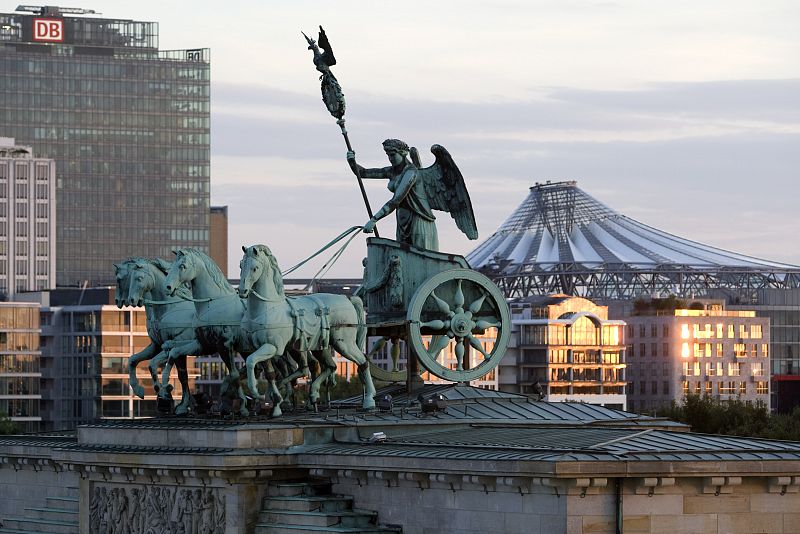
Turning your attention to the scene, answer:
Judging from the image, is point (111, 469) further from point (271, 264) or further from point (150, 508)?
point (271, 264)

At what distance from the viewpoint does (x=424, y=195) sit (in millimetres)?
57375

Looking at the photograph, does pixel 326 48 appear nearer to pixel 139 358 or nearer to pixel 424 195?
pixel 424 195

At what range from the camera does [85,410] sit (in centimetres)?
18438

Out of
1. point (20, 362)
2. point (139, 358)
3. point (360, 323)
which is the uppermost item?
point (360, 323)

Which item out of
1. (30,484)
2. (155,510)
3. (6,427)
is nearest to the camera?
(155,510)

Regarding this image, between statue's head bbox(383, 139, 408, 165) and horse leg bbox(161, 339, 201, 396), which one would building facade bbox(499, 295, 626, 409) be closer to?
statue's head bbox(383, 139, 408, 165)

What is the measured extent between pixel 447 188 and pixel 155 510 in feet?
42.9

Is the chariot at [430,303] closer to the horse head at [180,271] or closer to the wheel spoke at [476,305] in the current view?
the wheel spoke at [476,305]

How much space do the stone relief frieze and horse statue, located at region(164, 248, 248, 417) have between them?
3.17 meters

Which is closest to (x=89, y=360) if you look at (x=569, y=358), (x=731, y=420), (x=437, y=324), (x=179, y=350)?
(x=569, y=358)

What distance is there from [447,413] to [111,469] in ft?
26.8

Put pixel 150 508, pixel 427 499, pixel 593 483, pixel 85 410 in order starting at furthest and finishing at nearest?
pixel 85 410, pixel 150 508, pixel 427 499, pixel 593 483

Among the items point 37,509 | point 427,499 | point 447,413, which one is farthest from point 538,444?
point 37,509

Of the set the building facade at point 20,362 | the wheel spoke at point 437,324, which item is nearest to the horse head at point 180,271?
the wheel spoke at point 437,324
